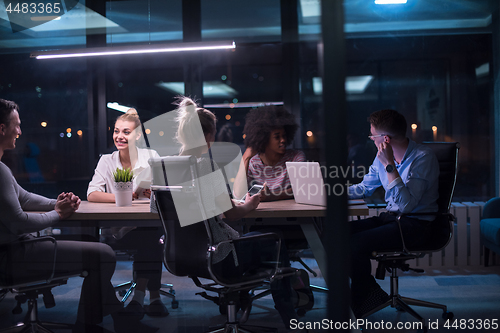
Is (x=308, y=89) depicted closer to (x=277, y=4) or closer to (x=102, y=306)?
(x=277, y=4)

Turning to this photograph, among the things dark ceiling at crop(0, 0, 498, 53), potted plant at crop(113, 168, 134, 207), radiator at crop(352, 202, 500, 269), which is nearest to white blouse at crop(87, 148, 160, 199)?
potted plant at crop(113, 168, 134, 207)

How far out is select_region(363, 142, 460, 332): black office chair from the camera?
2.45 meters

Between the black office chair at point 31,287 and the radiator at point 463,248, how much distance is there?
9.24 feet

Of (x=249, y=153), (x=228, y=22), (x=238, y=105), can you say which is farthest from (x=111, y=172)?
(x=228, y=22)

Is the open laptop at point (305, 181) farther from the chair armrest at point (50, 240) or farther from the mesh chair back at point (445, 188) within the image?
the chair armrest at point (50, 240)

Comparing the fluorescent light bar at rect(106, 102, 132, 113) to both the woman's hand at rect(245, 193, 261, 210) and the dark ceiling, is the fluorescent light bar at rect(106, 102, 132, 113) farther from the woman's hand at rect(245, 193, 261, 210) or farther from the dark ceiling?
the woman's hand at rect(245, 193, 261, 210)

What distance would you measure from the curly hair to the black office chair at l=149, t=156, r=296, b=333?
1.34 meters

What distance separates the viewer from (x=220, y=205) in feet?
6.24

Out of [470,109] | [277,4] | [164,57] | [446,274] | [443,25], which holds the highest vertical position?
[277,4]

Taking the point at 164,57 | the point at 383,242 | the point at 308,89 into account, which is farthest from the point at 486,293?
the point at 164,57

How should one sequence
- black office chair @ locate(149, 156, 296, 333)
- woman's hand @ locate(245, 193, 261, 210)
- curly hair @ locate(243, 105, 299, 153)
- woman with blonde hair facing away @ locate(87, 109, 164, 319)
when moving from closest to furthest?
black office chair @ locate(149, 156, 296, 333)
woman's hand @ locate(245, 193, 261, 210)
woman with blonde hair facing away @ locate(87, 109, 164, 319)
curly hair @ locate(243, 105, 299, 153)

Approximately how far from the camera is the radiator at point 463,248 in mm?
3711

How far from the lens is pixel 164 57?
4215 millimetres

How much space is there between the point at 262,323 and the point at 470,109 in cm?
338
